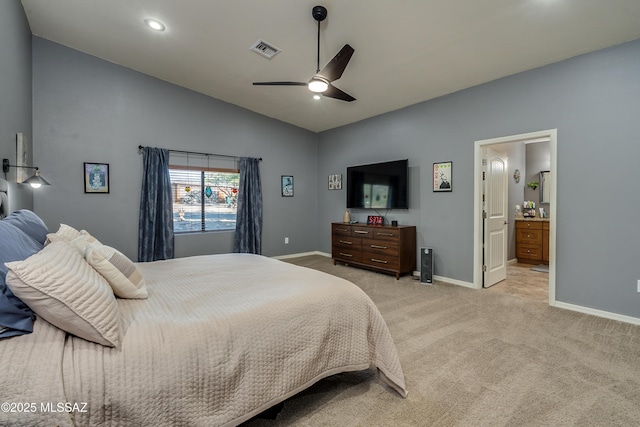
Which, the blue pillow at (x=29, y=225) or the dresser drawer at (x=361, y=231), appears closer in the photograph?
the blue pillow at (x=29, y=225)

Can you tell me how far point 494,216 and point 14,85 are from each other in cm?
574

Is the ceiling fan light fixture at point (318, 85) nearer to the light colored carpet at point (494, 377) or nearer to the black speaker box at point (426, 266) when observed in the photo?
the light colored carpet at point (494, 377)

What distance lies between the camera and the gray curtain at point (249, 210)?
17.2ft

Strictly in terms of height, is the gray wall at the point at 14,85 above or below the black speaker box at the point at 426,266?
above

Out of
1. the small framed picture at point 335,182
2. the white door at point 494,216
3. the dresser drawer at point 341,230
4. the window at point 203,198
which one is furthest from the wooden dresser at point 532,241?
the window at point 203,198

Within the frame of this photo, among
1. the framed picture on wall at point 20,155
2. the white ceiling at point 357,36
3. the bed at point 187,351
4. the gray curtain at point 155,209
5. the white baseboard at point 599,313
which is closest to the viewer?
the bed at point 187,351

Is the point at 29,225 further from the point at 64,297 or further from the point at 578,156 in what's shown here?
the point at 578,156

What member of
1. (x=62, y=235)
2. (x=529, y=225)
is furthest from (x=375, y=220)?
(x=62, y=235)

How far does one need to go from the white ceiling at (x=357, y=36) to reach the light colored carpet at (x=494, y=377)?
9.18 feet

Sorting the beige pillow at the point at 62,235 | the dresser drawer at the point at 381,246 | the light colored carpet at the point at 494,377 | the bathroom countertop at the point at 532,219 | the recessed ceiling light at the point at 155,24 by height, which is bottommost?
the light colored carpet at the point at 494,377

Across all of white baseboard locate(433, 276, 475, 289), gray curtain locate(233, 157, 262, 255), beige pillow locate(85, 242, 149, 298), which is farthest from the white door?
beige pillow locate(85, 242, 149, 298)

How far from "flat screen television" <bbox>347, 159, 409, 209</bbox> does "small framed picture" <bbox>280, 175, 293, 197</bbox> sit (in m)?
1.27

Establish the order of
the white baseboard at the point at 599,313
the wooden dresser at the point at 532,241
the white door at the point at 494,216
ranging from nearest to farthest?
the white baseboard at the point at 599,313, the white door at the point at 494,216, the wooden dresser at the point at 532,241

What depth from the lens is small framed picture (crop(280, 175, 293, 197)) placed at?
5.91 metres
